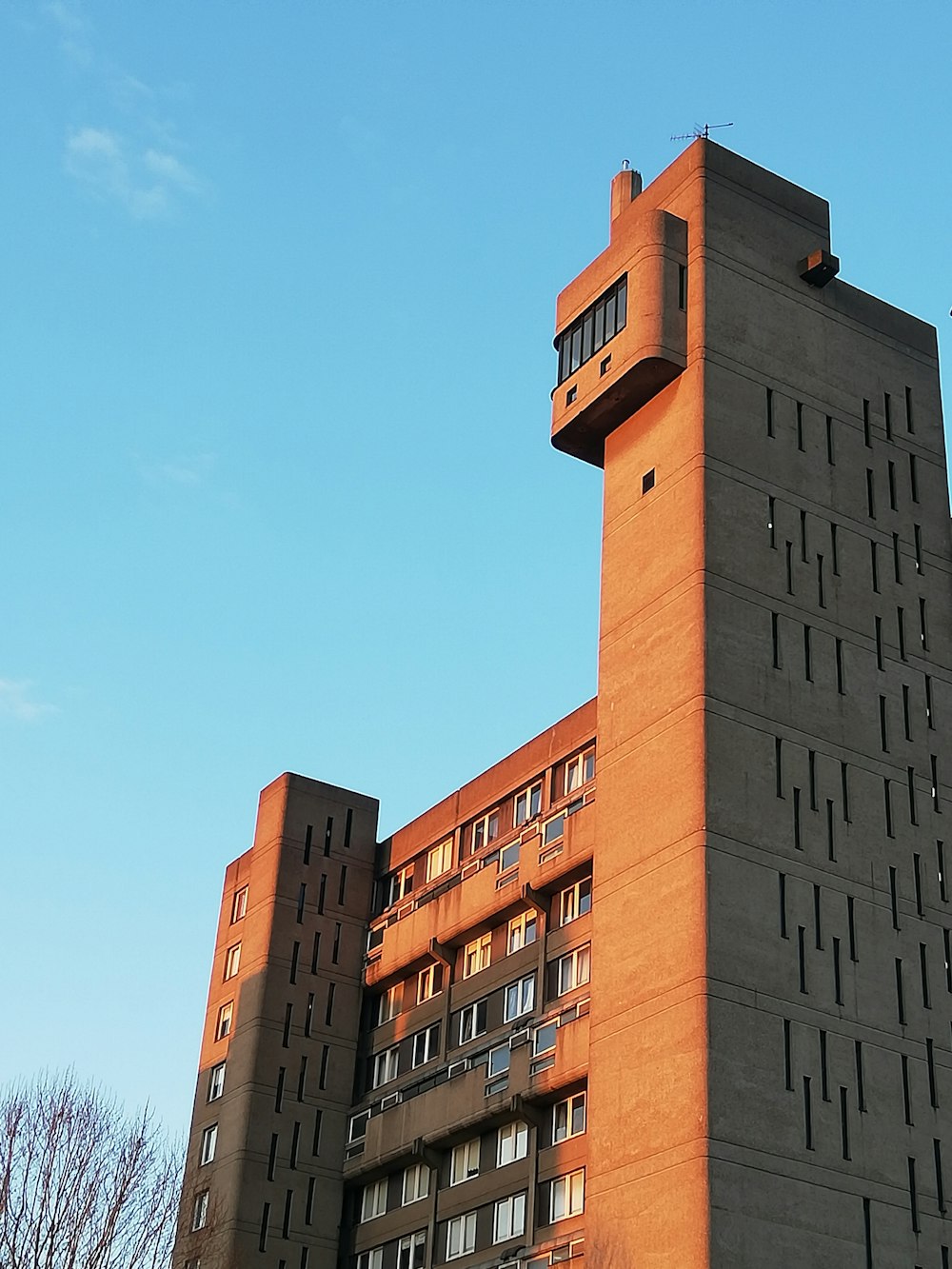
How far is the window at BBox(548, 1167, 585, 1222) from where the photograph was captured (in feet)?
181

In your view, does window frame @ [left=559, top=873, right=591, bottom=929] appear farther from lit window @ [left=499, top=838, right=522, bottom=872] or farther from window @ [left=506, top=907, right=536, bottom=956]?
lit window @ [left=499, top=838, right=522, bottom=872]

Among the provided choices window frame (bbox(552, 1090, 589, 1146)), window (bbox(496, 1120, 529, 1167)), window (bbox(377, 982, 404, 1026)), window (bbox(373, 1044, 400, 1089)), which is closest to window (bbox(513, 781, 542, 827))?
window (bbox(377, 982, 404, 1026))

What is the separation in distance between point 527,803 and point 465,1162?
1253 cm

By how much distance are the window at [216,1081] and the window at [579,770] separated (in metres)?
19.4

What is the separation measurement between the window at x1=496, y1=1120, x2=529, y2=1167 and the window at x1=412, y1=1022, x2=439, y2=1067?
6.62 m

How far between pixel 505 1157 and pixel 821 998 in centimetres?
1448

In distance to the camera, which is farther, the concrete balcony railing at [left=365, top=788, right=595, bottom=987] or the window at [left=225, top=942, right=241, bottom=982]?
the window at [left=225, top=942, right=241, bottom=982]

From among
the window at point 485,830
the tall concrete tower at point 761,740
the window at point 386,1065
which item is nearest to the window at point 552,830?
the window at point 485,830

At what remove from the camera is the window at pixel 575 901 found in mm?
60562

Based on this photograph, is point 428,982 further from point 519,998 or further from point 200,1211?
point 200,1211

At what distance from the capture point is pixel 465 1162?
206 ft

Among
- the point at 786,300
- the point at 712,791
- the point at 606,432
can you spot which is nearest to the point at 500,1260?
the point at 712,791

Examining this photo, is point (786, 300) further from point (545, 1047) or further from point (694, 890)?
point (545, 1047)

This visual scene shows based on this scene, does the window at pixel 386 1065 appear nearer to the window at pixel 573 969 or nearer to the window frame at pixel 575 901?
the window at pixel 573 969
